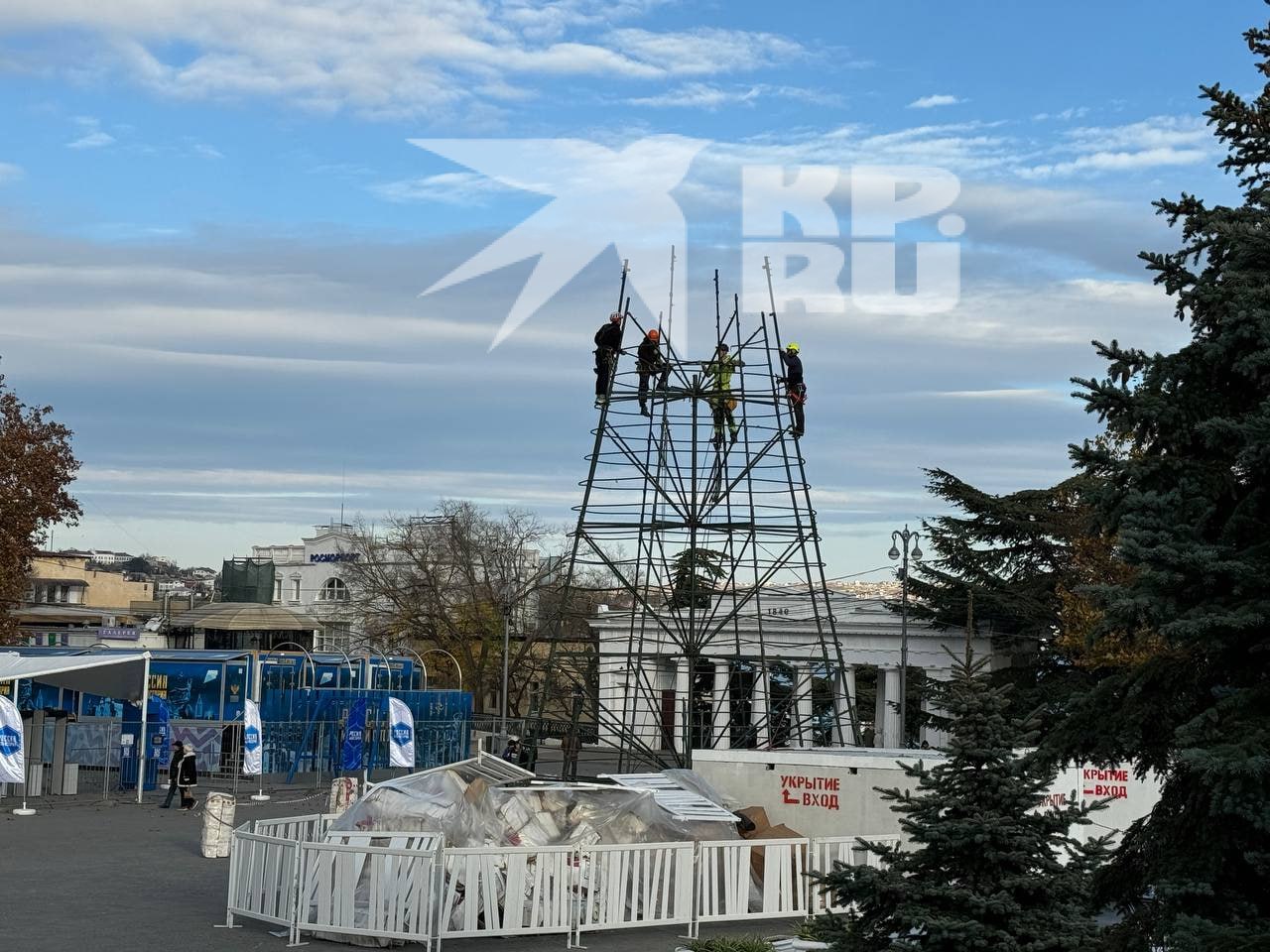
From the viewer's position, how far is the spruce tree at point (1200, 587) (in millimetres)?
7824

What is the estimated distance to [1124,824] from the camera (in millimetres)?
22047

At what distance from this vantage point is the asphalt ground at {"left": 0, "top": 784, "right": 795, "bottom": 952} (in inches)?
647

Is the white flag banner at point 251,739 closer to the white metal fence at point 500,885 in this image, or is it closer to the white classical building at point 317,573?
the white metal fence at point 500,885

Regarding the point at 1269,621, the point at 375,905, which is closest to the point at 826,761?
the point at 375,905

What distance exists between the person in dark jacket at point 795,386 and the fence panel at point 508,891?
13254mm

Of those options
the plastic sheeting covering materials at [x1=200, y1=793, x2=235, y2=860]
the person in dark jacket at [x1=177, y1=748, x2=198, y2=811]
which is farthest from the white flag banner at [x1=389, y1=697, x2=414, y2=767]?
the plastic sheeting covering materials at [x1=200, y1=793, x2=235, y2=860]

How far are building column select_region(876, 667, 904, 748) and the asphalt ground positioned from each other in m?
26.1

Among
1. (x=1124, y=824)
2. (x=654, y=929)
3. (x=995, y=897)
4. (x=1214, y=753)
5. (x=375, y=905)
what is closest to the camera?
(x=1214, y=753)

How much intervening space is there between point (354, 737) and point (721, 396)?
1506 cm

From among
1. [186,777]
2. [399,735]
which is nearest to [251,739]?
[186,777]

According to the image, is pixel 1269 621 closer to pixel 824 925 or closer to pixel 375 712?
pixel 824 925

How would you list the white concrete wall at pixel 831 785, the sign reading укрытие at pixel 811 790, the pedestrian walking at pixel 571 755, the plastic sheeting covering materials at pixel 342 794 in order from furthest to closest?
the pedestrian walking at pixel 571 755, the plastic sheeting covering materials at pixel 342 794, the sign reading укрытие at pixel 811 790, the white concrete wall at pixel 831 785

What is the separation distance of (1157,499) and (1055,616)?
4303 cm

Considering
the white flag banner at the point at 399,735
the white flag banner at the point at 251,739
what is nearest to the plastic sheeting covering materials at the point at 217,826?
the white flag banner at the point at 399,735
